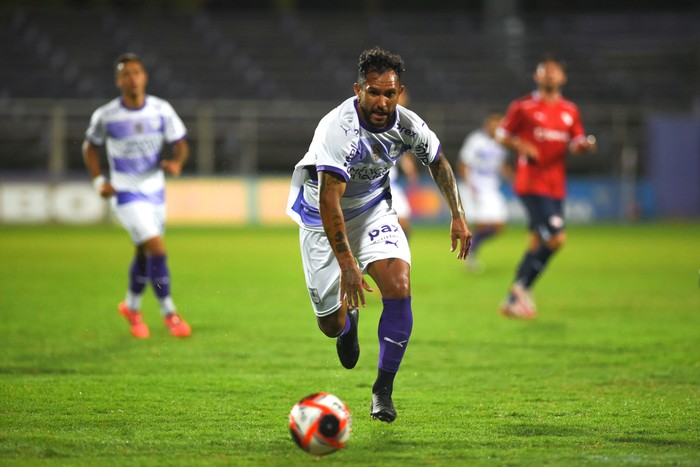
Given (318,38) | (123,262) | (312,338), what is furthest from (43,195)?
(312,338)

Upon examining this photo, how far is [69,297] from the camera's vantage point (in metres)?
12.5

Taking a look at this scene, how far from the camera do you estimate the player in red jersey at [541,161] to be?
10953mm

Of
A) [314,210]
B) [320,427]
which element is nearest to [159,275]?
[314,210]

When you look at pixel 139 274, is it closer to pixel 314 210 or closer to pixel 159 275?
pixel 159 275

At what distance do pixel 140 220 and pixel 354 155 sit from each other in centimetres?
415

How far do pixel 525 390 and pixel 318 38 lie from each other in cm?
2645

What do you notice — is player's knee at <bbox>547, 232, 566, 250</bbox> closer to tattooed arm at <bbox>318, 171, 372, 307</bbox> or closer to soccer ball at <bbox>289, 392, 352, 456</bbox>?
tattooed arm at <bbox>318, 171, 372, 307</bbox>

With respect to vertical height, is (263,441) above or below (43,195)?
above

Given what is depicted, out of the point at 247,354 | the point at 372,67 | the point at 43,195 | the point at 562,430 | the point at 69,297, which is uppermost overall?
the point at 372,67

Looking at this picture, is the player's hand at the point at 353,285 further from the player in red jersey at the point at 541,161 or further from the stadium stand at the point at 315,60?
the stadium stand at the point at 315,60

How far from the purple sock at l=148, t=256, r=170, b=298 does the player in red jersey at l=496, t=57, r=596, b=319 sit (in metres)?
3.75

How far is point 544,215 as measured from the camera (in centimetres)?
1097

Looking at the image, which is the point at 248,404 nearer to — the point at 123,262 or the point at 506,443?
the point at 506,443

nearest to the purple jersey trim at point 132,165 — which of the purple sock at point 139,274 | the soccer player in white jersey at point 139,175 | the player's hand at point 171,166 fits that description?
the soccer player in white jersey at point 139,175
